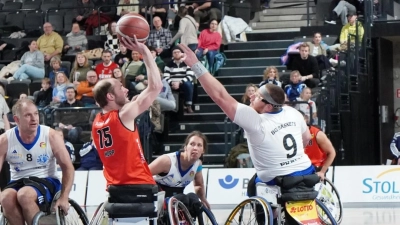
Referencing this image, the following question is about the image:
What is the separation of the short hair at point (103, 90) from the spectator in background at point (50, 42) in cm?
1189

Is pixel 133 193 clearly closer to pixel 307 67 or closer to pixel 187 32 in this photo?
pixel 307 67

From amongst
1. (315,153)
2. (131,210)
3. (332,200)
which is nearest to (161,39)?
(315,153)

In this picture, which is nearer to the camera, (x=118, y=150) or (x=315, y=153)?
(x=118, y=150)

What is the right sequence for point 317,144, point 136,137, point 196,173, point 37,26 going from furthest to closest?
point 37,26 → point 317,144 → point 196,173 → point 136,137

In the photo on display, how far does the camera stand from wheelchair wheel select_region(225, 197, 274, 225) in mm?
7871

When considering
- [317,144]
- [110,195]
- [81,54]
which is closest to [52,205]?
[110,195]

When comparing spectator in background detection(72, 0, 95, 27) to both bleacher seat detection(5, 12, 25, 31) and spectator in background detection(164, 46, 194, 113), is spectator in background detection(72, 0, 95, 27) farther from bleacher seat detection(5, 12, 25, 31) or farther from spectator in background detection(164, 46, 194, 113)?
spectator in background detection(164, 46, 194, 113)

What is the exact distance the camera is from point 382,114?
19250 millimetres

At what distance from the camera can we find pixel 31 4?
73.6 ft

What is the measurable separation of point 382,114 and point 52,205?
11859 mm

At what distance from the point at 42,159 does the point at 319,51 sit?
9.66 m

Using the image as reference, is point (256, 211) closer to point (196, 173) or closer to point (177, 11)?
point (196, 173)

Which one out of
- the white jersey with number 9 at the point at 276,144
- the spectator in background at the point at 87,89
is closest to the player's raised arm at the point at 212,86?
the white jersey with number 9 at the point at 276,144

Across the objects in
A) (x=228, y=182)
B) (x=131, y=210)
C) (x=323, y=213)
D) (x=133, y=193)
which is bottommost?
(x=228, y=182)
